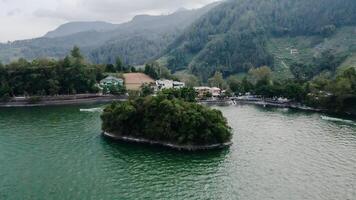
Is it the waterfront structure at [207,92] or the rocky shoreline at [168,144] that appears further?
the waterfront structure at [207,92]

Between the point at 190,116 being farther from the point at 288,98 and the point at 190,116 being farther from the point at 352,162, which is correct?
the point at 288,98

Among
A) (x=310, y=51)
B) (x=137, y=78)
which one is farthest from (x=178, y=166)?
(x=310, y=51)

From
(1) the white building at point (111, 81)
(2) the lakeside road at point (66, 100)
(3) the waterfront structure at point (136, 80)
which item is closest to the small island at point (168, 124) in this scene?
(2) the lakeside road at point (66, 100)

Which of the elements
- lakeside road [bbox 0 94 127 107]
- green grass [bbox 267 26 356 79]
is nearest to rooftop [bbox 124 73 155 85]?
lakeside road [bbox 0 94 127 107]

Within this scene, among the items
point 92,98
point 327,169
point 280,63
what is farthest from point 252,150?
point 280,63

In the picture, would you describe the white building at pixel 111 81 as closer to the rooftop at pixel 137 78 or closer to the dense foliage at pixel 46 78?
the dense foliage at pixel 46 78

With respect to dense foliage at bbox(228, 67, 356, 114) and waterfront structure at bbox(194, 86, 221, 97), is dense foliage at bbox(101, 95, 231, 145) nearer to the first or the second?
dense foliage at bbox(228, 67, 356, 114)

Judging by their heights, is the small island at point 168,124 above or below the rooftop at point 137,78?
below
